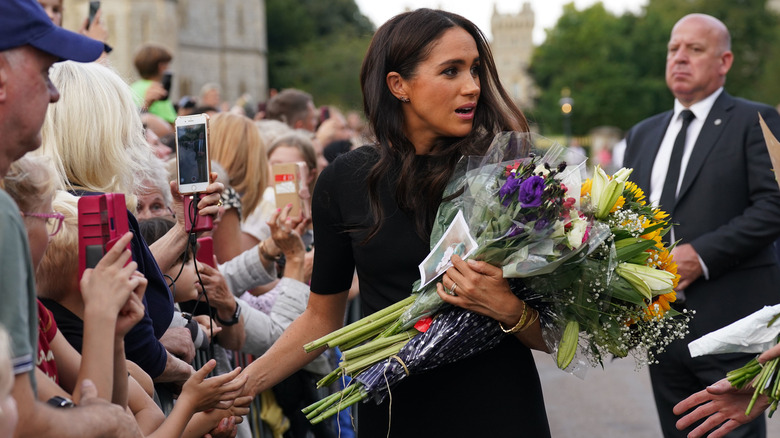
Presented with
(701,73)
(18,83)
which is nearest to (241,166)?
(701,73)

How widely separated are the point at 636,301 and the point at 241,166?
3.37m

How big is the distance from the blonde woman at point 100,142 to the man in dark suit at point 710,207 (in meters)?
3.10

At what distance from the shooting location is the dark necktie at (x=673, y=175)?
6.04 m

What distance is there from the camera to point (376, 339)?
3414 mm

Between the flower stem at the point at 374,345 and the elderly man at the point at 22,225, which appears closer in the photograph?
the elderly man at the point at 22,225

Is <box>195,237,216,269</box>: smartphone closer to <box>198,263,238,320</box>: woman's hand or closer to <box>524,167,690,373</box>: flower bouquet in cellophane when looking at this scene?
<box>198,263,238,320</box>: woman's hand

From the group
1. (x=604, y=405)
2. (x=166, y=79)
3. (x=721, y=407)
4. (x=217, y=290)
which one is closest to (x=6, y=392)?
(x=217, y=290)

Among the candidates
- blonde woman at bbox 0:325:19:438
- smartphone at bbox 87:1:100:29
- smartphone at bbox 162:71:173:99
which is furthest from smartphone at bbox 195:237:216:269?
smartphone at bbox 162:71:173:99

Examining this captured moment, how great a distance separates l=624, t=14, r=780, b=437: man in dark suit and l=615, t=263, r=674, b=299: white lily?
94.2 inches

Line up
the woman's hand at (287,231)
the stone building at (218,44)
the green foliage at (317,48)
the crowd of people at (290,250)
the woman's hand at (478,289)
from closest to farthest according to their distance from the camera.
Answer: the crowd of people at (290,250), the woman's hand at (478,289), the woman's hand at (287,231), the stone building at (218,44), the green foliage at (317,48)

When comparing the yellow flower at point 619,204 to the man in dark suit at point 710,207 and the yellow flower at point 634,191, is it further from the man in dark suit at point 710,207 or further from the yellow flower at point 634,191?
the man in dark suit at point 710,207

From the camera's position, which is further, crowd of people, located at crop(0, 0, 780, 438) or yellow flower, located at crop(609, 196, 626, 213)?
yellow flower, located at crop(609, 196, 626, 213)

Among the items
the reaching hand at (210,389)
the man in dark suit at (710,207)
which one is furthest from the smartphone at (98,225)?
the man in dark suit at (710,207)

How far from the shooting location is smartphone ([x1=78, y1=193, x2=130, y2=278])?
2.68m
